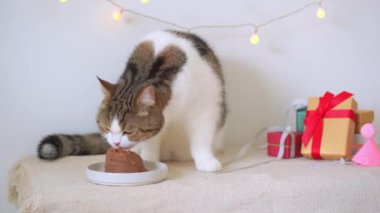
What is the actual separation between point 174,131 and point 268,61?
2.03ft

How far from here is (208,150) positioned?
4.30 ft

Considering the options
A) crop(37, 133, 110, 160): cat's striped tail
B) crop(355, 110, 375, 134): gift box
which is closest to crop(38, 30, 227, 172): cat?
crop(37, 133, 110, 160): cat's striped tail

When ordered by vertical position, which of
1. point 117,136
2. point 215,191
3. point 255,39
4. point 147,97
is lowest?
point 215,191

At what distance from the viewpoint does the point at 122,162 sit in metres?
1.08

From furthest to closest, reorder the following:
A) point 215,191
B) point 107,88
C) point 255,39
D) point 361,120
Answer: point 255,39 → point 361,120 → point 107,88 → point 215,191

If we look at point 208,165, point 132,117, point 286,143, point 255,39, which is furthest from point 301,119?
point 132,117

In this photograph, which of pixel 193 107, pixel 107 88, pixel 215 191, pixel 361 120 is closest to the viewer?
pixel 215 191

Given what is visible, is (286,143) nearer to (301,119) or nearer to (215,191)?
(301,119)

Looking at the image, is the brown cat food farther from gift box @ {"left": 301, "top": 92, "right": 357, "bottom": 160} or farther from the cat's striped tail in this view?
gift box @ {"left": 301, "top": 92, "right": 357, "bottom": 160}

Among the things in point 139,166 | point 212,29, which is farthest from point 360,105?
point 139,166

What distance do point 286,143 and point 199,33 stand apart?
56 cm

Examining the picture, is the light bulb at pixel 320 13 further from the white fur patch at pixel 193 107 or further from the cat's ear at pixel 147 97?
the cat's ear at pixel 147 97

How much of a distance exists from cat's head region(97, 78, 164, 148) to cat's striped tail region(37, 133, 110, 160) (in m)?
0.29

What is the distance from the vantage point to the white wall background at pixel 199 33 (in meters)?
1.49
